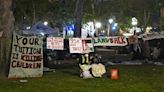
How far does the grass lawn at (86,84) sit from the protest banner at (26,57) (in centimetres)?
56

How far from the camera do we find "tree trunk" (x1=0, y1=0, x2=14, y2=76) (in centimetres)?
1705

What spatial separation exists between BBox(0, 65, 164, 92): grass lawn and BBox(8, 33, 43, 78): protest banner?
564 millimetres

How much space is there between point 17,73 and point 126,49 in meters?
14.7

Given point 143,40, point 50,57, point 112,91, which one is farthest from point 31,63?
point 143,40

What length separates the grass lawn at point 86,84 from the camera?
545 inches

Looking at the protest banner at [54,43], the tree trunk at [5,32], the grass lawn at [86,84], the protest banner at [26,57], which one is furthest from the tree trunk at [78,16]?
the tree trunk at [5,32]

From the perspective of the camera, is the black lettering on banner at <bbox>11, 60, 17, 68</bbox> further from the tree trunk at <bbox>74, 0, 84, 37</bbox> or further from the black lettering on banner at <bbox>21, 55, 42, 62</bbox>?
the tree trunk at <bbox>74, 0, 84, 37</bbox>

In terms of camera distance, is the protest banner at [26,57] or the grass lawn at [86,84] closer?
the grass lawn at [86,84]

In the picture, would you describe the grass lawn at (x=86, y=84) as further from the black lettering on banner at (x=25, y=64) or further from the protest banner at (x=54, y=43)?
the protest banner at (x=54, y=43)

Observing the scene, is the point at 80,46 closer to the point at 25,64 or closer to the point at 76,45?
the point at 76,45

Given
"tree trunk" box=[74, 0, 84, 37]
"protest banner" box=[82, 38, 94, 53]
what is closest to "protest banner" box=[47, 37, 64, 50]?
"protest banner" box=[82, 38, 94, 53]

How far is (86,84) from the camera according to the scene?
49.2 ft

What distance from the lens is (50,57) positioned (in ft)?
79.0

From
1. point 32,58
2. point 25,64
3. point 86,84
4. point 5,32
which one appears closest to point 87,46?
point 32,58
